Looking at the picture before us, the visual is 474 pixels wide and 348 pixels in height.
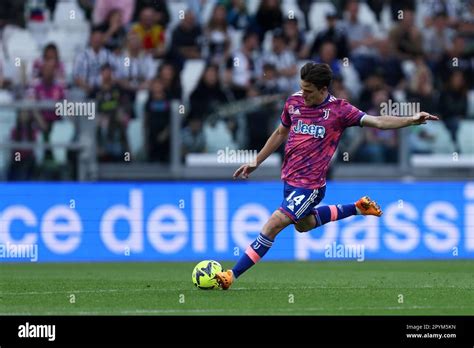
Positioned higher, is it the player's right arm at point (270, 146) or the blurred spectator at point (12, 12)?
the blurred spectator at point (12, 12)

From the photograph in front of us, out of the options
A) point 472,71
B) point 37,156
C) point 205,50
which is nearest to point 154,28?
point 205,50

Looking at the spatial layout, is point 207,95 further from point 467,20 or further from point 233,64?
point 467,20

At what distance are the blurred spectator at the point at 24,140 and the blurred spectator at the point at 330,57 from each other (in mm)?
4931

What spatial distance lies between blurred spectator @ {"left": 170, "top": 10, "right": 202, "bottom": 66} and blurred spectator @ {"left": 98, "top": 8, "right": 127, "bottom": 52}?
0.89 m

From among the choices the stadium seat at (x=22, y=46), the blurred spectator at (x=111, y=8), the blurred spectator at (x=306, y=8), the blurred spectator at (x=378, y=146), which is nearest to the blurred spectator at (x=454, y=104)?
the blurred spectator at (x=378, y=146)

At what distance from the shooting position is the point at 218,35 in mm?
21047

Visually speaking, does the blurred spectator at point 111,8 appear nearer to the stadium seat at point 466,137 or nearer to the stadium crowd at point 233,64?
the stadium crowd at point 233,64

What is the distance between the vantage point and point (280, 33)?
2098 centimetres

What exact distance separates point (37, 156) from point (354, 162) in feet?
16.0

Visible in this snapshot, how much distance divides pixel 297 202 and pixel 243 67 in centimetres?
830

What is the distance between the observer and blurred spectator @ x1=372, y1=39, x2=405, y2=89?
20719mm

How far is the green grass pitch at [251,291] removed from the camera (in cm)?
1080

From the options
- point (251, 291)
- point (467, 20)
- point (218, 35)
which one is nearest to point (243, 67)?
point (218, 35)

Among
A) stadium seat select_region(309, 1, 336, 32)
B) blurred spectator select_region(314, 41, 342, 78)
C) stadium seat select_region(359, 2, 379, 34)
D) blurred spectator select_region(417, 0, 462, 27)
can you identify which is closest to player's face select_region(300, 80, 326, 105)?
blurred spectator select_region(314, 41, 342, 78)
